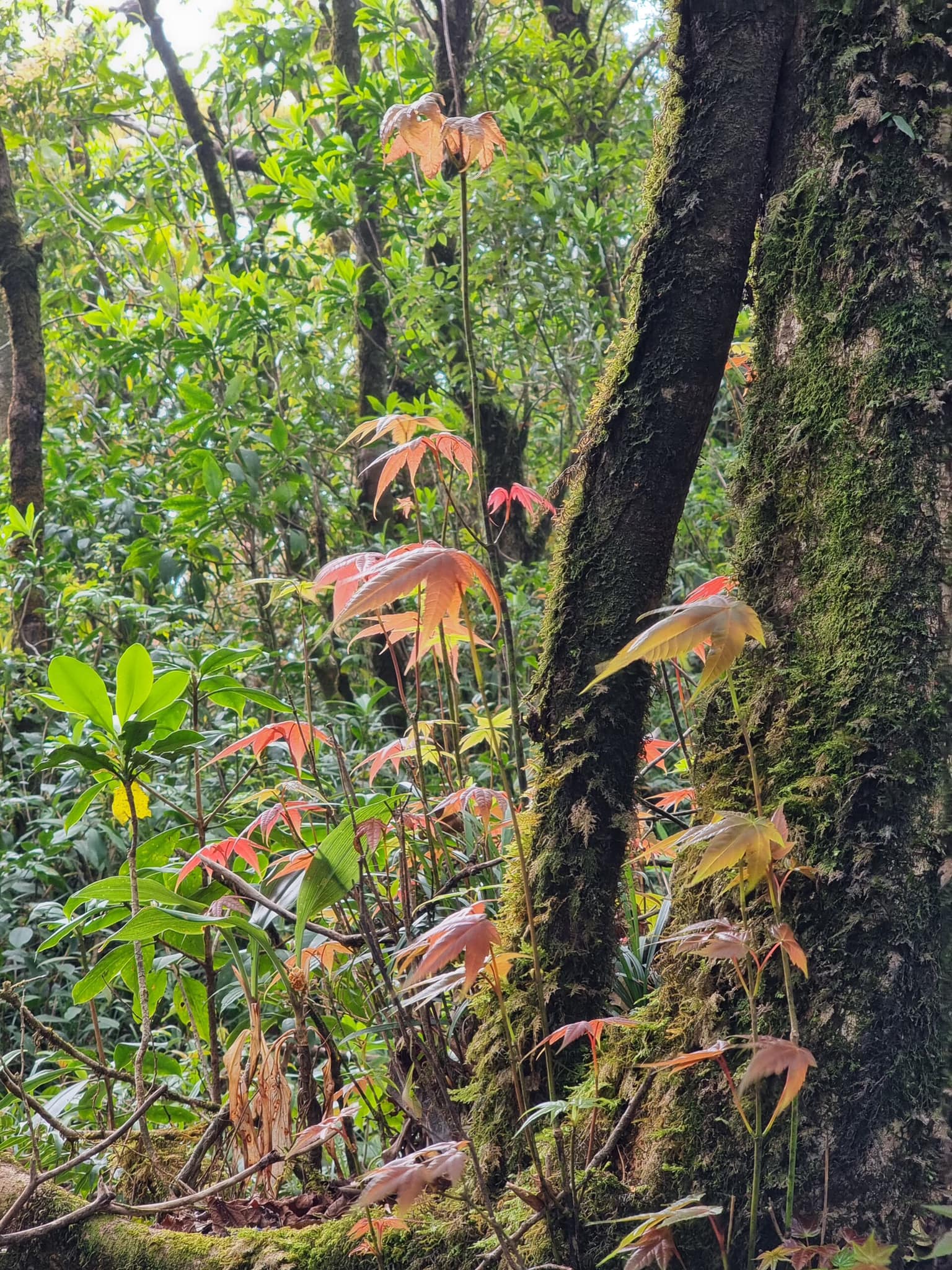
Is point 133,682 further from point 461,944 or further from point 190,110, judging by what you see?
point 190,110

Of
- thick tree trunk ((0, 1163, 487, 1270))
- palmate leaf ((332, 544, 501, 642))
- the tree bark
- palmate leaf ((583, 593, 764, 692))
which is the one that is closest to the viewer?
palmate leaf ((583, 593, 764, 692))

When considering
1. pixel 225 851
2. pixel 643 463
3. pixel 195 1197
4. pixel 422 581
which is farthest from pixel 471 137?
pixel 195 1197

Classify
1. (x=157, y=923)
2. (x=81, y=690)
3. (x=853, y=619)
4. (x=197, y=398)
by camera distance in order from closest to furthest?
(x=853, y=619)
(x=157, y=923)
(x=81, y=690)
(x=197, y=398)

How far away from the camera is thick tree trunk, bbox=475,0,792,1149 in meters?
1.36

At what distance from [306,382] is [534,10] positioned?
3403 millimetres

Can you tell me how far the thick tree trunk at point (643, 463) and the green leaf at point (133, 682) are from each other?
596mm

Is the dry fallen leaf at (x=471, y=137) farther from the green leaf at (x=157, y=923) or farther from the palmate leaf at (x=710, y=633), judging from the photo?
the green leaf at (x=157, y=923)

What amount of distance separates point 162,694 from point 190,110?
240 inches

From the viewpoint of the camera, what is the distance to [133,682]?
141cm

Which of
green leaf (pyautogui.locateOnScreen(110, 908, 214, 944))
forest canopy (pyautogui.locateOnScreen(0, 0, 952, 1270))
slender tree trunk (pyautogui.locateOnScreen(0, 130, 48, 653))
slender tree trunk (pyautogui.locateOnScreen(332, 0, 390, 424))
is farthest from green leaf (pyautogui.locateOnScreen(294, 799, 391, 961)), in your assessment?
slender tree trunk (pyautogui.locateOnScreen(0, 130, 48, 653))

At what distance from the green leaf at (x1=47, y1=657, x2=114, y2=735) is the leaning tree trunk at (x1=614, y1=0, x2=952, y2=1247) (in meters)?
0.90

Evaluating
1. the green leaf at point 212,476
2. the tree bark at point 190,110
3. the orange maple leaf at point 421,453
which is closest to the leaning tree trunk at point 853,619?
the orange maple leaf at point 421,453

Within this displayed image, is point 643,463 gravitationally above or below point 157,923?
above

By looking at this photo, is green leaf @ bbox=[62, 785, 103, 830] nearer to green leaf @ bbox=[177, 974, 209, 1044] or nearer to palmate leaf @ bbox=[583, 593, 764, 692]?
green leaf @ bbox=[177, 974, 209, 1044]
